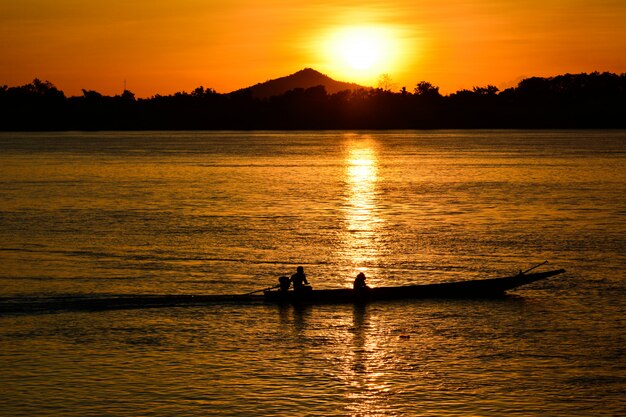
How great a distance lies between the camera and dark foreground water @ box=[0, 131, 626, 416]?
78.5 ft

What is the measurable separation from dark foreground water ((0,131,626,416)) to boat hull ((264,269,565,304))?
1.74 feet

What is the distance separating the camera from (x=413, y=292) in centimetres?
3509

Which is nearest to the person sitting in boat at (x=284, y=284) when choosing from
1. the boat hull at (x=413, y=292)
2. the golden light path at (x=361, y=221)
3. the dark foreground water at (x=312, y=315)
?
the boat hull at (x=413, y=292)

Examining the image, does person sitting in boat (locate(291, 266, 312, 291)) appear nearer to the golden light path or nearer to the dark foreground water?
the dark foreground water

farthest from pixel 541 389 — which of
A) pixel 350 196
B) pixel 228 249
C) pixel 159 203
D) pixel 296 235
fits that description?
pixel 350 196

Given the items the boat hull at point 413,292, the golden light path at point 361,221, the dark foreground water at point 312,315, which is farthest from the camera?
the golden light path at point 361,221

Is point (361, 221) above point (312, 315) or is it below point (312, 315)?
above

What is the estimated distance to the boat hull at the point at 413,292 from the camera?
113 feet

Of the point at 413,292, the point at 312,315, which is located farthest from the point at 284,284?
the point at 413,292

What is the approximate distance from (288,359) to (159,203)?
52.2 m

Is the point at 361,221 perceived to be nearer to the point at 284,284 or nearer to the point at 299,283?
the point at 284,284

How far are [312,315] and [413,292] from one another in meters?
4.48

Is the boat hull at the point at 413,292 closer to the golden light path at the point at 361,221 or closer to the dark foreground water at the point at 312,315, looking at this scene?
the dark foreground water at the point at 312,315

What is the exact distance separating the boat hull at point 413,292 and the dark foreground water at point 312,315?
1.74ft
